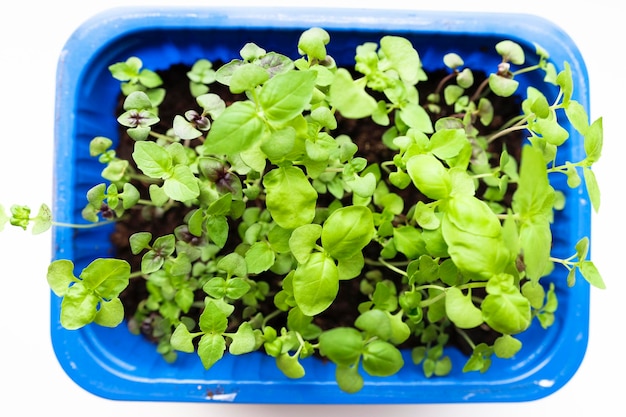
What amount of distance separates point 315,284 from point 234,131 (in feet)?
0.75

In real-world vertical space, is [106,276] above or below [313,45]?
below

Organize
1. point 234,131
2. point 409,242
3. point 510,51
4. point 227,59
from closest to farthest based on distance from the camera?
1. point 234,131
2. point 409,242
3. point 510,51
4. point 227,59

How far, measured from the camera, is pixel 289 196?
2.20ft

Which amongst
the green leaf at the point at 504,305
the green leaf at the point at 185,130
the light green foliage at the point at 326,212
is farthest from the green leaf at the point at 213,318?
the green leaf at the point at 504,305

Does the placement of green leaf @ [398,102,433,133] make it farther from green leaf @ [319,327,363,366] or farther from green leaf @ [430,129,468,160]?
green leaf @ [319,327,363,366]

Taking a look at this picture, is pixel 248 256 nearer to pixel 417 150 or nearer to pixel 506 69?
pixel 417 150

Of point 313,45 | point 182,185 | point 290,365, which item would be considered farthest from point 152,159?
point 290,365

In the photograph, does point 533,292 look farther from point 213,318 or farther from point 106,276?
point 106,276

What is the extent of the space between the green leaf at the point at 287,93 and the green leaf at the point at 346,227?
146 millimetres

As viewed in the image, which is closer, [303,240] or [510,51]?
[303,240]

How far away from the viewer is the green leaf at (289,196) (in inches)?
26.3

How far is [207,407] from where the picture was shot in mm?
1126

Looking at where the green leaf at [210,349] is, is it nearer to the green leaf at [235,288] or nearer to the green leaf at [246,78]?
the green leaf at [235,288]

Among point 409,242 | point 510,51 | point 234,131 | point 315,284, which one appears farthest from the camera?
point 510,51
